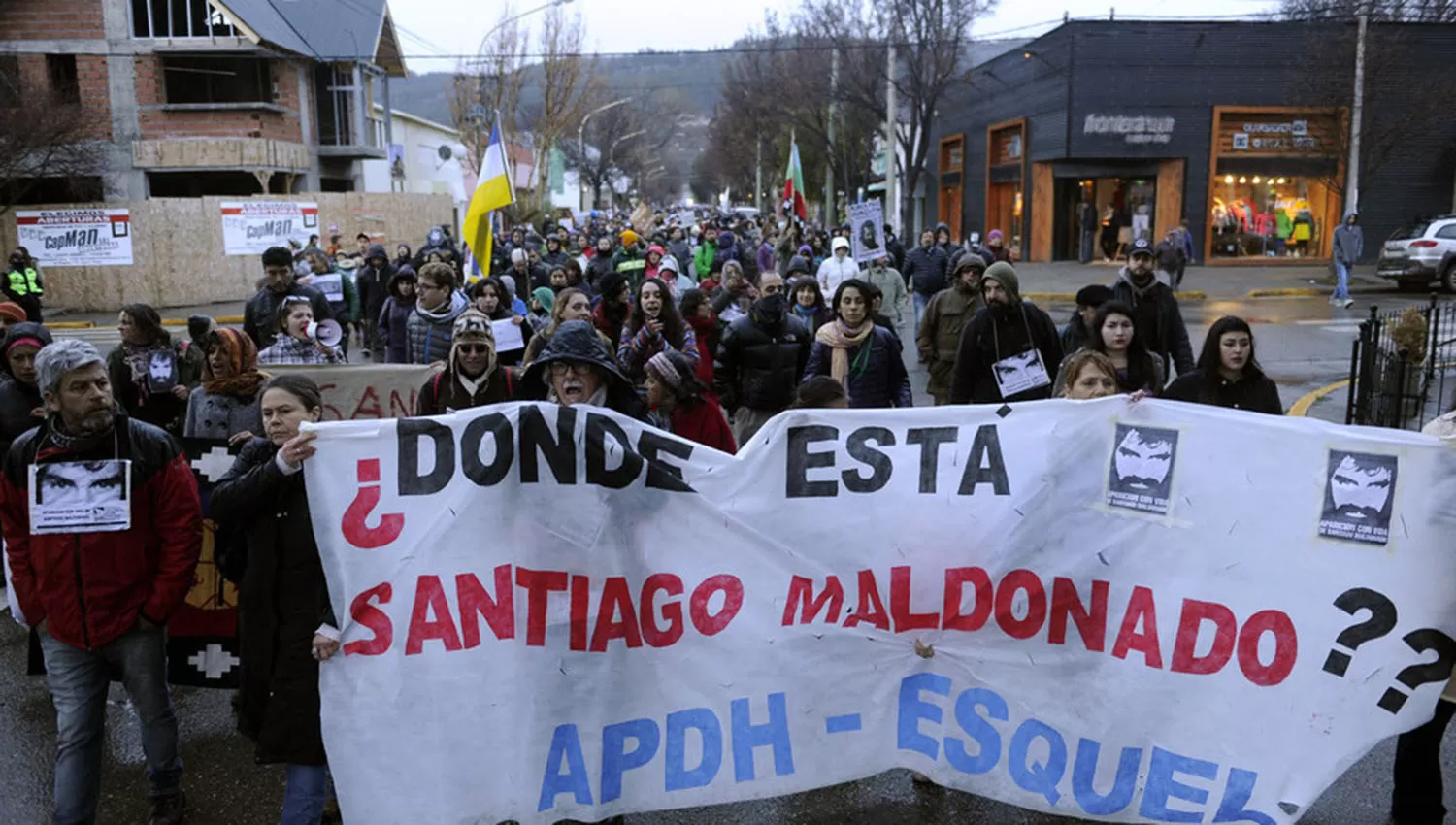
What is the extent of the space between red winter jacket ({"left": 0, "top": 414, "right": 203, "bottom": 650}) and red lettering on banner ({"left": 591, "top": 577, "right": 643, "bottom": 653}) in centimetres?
144

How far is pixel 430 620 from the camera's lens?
3.71 meters

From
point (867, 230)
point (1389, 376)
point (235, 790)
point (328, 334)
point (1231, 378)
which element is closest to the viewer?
point (235, 790)

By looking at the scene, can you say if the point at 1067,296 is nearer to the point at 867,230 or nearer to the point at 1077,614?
the point at 867,230

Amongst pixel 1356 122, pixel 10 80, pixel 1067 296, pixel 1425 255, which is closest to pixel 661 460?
pixel 1067 296

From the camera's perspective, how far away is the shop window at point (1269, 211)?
3062 cm

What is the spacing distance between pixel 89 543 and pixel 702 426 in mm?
2427

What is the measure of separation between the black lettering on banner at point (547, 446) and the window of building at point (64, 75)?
3477 centimetres

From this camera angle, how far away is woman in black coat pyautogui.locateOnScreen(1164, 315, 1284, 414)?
5195 mm

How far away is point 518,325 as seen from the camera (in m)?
8.41

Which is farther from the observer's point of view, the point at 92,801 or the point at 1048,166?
the point at 1048,166

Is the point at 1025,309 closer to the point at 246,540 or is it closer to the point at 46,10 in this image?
the point at 246,540

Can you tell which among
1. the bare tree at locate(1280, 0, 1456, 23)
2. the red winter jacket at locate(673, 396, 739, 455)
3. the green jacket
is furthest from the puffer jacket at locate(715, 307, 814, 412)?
the bare tree at locate(1280, 0, 1456, 23)

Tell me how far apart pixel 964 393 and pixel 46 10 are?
114 ft

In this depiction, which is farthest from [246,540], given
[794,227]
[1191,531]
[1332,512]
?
[794,227]
